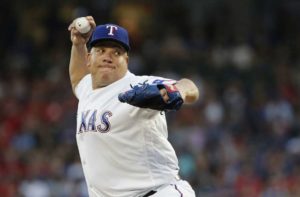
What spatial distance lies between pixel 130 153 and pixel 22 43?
9919 millimetres

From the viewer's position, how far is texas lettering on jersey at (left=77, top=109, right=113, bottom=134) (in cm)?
538

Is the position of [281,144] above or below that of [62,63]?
below

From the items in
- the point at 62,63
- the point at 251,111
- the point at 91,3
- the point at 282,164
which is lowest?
the point at 282,164

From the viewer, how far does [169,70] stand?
14.1 meters

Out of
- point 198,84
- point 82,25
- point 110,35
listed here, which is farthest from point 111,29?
point 198,84

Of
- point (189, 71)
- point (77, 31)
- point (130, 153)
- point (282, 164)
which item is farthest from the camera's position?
point (189, 71)

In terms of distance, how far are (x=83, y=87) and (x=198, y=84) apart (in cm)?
761

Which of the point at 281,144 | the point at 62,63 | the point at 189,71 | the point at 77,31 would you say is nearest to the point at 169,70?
the point at 189,71

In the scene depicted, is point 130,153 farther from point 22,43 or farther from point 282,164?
point 22,43

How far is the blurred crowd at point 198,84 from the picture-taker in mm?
11625

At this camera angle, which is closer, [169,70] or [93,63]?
[93,63]

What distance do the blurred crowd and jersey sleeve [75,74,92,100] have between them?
16.9ft

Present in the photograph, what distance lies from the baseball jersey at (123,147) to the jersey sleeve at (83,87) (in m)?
0.31

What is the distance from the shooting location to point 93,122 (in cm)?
546
